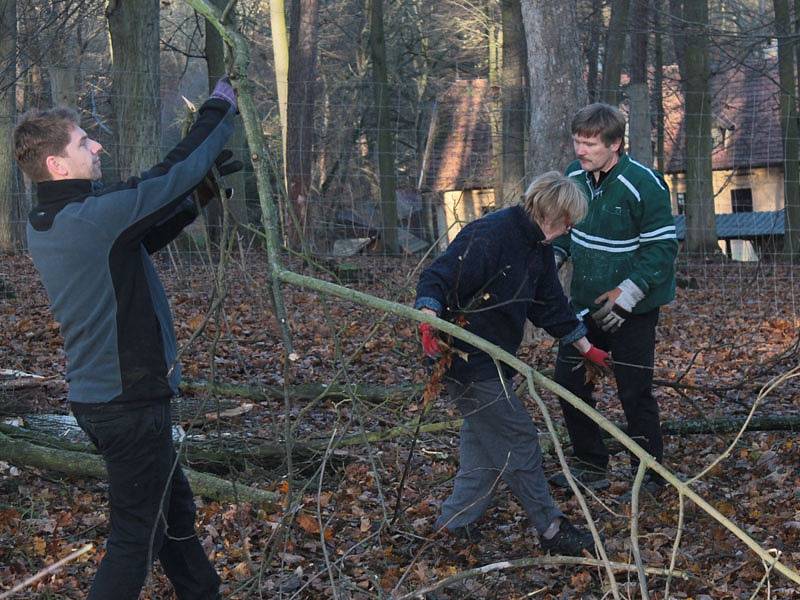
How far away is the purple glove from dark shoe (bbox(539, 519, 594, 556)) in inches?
87.1

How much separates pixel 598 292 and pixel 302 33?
13.0m

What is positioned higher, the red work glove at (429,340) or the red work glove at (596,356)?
the red work glove at (429,340)

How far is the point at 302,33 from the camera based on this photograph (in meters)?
16.6

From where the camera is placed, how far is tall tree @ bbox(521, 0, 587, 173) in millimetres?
7691

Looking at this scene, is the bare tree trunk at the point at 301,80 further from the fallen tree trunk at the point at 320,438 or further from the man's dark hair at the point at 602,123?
the man's dark hair at the point at 602,123

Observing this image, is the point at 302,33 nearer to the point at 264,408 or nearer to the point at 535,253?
the point at 264,408

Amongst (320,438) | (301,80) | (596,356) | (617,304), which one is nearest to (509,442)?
(596,356)

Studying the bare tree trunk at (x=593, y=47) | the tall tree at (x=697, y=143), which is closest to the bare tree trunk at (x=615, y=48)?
the tall tree at (x=697, y=143)

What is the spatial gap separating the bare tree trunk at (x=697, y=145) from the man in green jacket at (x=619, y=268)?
33.7 feet

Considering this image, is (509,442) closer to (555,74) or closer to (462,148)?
(555,74)

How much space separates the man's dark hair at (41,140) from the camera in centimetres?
311

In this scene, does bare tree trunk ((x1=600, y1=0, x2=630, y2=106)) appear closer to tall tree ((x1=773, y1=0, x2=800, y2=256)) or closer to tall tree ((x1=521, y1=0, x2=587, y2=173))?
tall tree ((x1=773, y1=0, x2=800, y2=256))

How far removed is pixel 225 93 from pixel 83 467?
233 centimetres

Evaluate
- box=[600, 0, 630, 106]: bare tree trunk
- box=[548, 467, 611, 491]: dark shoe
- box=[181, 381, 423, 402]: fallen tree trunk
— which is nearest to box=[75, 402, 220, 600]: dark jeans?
box=[548, 467, 611, 491]: dark shoe
